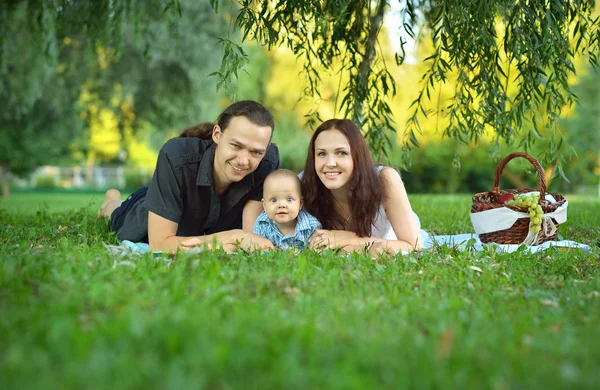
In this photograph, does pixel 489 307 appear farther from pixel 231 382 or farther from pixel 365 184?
pixel 365 184

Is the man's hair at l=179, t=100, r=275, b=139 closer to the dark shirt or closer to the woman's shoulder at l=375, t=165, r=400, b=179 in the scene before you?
the dark shirt

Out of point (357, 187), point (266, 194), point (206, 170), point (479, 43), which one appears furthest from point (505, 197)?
point (206, 170)

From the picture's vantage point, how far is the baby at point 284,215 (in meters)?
4.65

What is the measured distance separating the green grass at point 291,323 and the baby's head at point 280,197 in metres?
0.67

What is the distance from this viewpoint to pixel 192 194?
4809 millimetres

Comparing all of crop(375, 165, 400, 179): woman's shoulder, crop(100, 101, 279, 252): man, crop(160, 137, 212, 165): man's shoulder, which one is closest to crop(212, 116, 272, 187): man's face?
crop(100, 101, 279, 252): man

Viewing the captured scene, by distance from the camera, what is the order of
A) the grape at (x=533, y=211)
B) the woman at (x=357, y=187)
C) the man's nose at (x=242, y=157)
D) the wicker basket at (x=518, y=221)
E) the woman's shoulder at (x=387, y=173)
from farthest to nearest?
the wicker basket at (x=518, y=221) < the grape at (x=533, y=211) < the woman's shoulder at (x=387, y=173) < the woman at (x=357, y=187) < the man's nose at (x=242, y=157)

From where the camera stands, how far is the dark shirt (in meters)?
4.60

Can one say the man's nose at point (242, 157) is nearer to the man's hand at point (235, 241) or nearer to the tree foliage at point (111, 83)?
the man's hand at point (235, 241)

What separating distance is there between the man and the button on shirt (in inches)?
5.2

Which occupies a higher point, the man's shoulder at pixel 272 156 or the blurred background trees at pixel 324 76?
the blurred background trees at pixel 324 76

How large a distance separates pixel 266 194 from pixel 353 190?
657mm

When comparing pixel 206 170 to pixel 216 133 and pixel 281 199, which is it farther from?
pixel 281 199

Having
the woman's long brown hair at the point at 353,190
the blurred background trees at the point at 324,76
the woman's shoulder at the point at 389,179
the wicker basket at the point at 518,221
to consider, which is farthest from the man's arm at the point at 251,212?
the wicker basket at the point at 518,221
